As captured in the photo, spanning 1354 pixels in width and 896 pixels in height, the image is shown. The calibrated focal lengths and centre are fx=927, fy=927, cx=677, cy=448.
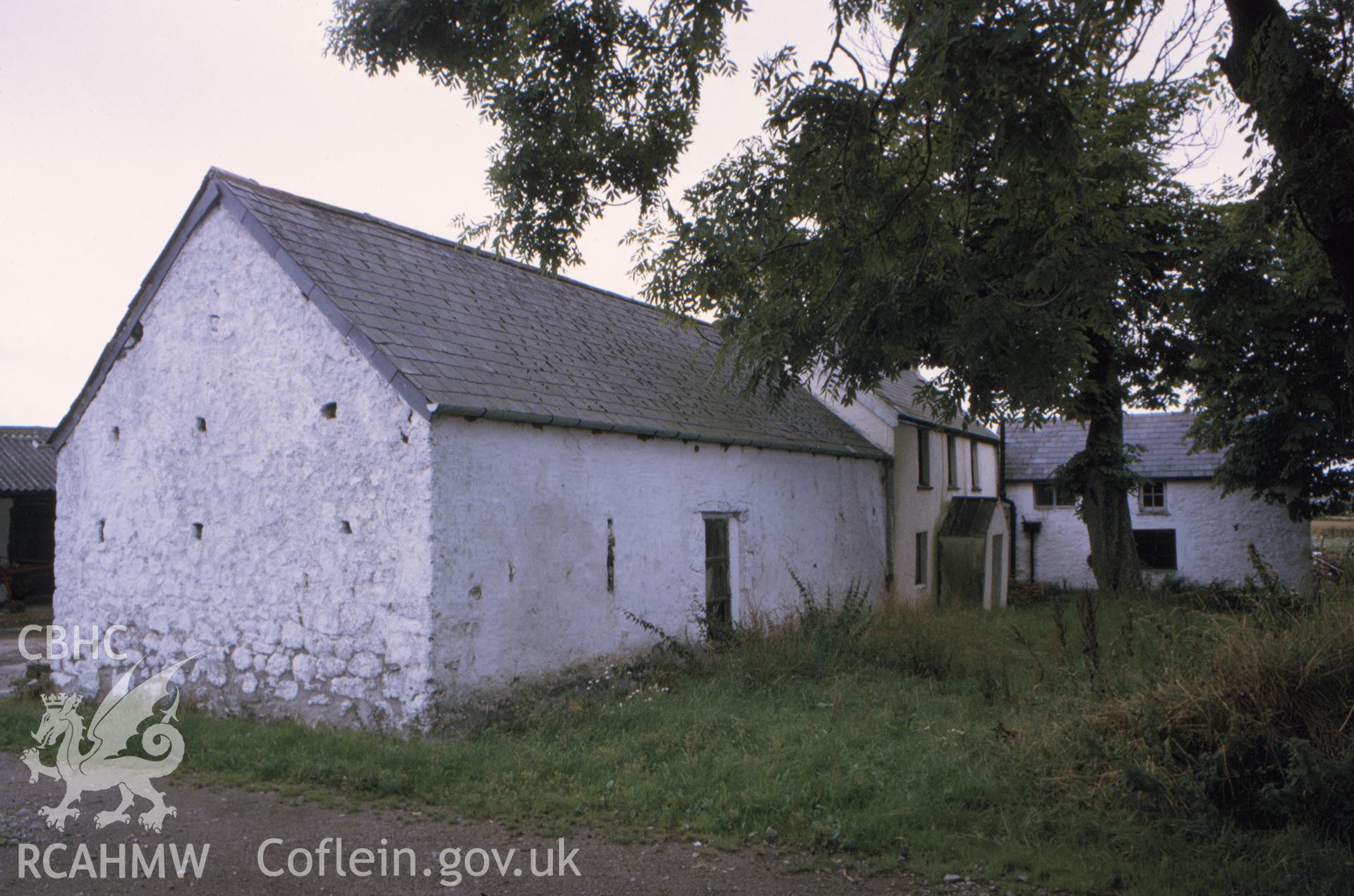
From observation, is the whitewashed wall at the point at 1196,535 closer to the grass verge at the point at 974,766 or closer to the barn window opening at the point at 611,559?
the barn window opening at the point at 611,559

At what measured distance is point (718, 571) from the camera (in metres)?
12.9

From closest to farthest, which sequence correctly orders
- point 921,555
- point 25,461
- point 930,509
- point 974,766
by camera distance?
point 974,766
point 921,555
point 930,509
point 25,461

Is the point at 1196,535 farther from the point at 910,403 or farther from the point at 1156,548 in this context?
the point at 910,403

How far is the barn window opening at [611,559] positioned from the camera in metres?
10.6

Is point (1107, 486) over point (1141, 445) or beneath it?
beneath

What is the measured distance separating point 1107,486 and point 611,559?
12.9 metres

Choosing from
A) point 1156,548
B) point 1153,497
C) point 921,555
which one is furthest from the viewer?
point 1153,497

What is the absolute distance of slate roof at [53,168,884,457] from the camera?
9.20 meters

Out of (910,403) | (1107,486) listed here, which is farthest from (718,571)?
(1107,486)

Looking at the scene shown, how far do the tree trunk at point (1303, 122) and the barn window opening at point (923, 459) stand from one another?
13.5 metres

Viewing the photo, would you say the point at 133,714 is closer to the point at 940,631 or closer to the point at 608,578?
the point at 608,578

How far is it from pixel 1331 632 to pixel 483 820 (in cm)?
584

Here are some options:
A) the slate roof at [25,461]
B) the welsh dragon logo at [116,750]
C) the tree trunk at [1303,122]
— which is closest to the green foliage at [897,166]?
the tree trunk at [1303,122]

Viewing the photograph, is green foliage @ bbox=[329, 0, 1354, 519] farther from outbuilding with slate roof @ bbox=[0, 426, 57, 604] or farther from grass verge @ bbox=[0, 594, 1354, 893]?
outbuilding with slate roof @ bbox=[0, 426, 57, 604]
